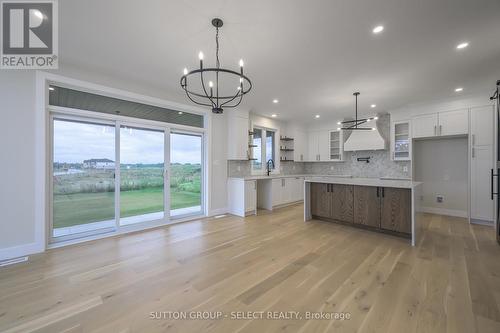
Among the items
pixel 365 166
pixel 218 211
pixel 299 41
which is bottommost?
pixel 218 211

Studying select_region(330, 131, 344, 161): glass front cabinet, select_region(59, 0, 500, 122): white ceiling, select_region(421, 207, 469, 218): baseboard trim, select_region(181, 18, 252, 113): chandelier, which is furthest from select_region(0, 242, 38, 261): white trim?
select_region(421, 207, 469, 218): baseboard trim

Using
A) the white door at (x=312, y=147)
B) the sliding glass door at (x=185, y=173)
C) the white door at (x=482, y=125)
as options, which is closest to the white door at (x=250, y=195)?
the sliding glass door at (x=185, y=173)

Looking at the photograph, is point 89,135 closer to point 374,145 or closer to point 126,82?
point 126,82

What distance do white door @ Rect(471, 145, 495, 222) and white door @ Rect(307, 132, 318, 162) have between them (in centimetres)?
393

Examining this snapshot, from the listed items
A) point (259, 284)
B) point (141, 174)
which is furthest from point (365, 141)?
point (141, 174)

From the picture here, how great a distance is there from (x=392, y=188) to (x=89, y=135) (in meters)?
5.43

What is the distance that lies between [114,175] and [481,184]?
7472mm

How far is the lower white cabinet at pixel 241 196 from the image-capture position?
16.7 ft

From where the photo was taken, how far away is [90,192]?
3.60 meters

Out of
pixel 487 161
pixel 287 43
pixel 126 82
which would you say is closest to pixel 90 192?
pixel 126 82

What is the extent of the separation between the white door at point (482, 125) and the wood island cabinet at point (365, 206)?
261cm

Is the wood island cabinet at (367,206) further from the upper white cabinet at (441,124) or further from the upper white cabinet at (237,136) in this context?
the upper white cabinet at (237,136)

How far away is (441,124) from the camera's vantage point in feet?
15.6

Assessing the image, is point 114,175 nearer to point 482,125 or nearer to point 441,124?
point 441,124
